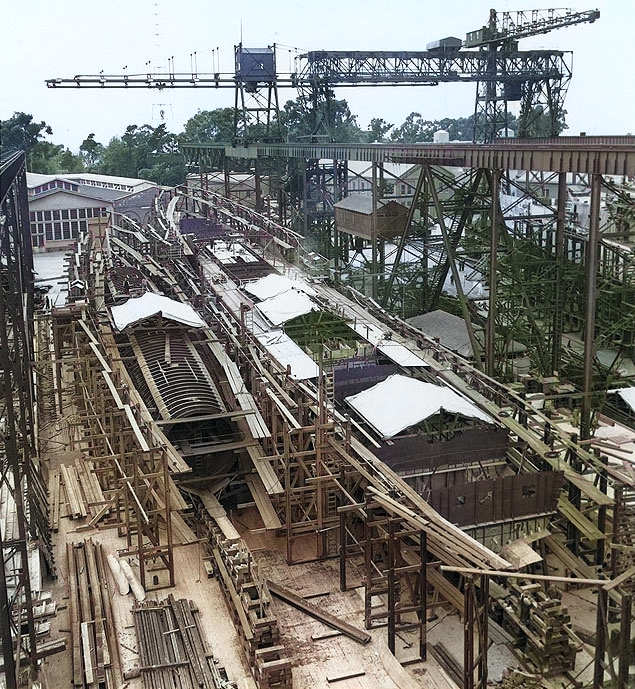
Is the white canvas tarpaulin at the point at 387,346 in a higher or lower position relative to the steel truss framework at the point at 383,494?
higher

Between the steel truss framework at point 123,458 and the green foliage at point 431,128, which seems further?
the green foliage at point 431,128

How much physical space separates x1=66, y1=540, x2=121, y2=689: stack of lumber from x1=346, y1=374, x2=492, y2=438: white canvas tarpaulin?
739 centimetres

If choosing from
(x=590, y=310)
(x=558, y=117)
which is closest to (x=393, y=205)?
(x=590, y=310)

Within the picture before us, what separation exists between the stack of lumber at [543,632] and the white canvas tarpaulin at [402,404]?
5185 mm

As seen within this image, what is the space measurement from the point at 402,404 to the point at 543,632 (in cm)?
703

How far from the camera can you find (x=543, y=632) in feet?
48.9

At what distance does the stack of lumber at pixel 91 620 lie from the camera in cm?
1531

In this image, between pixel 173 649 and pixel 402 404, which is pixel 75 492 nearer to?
pixel 173 649

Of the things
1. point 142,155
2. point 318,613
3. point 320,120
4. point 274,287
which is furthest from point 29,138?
point 318,613

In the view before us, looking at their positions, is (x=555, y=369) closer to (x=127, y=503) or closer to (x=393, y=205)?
(x=393, y=205)

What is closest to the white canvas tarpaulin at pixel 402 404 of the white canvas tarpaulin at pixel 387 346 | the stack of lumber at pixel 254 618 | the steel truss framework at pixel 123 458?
the white canvas tarpaulin at pixel 387 346

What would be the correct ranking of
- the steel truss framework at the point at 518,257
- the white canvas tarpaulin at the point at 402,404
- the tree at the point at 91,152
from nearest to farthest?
the white canvas tarpaulin at the point at 402,404
the steel truss framework at the point at 518,257
the tree at the point at 91,152

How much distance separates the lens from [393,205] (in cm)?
3934

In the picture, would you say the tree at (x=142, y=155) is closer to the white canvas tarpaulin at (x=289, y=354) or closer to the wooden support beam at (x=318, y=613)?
the white canvas tarpaulin at (x=289, y=354)
